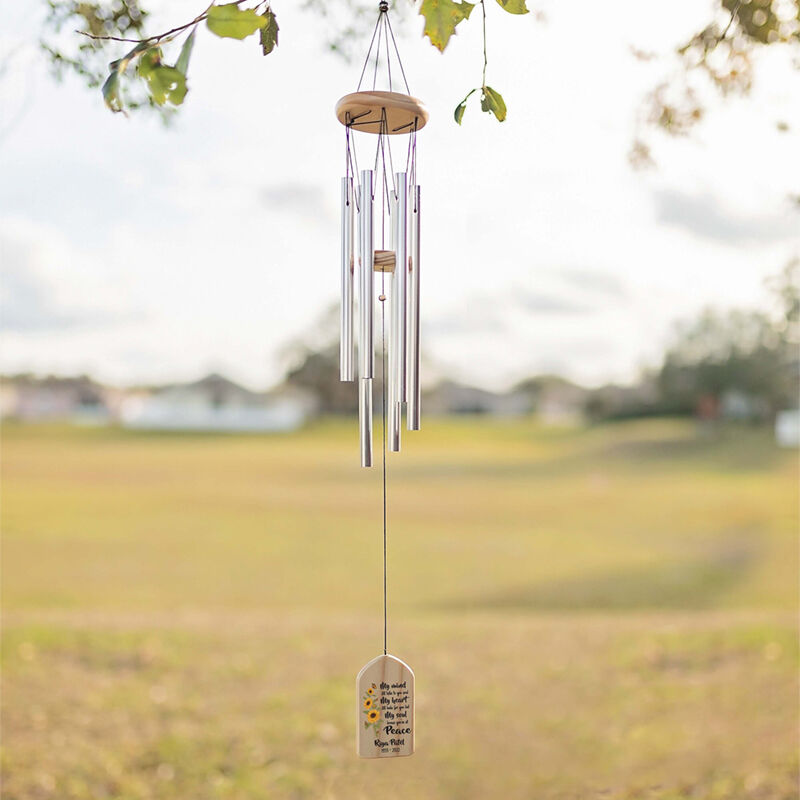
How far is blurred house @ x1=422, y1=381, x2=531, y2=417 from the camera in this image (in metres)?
5.21

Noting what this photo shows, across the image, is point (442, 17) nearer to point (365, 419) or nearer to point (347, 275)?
point (347, 275)

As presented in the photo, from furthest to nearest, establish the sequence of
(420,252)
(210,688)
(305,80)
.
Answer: (305,80)
(210,688)
(420,252)

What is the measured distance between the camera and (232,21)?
1.06 meters

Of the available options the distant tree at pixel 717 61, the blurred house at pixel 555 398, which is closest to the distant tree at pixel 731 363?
the blurred house at pixel 555 398

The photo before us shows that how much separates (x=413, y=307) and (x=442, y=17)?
49 cm

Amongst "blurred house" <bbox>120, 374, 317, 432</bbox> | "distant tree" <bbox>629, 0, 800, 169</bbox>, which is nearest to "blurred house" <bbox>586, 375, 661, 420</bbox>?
"blurred house" <bbox>120, 374, 317, 432</bbox>

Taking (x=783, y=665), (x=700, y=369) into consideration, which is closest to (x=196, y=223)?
(x=700, y=369)

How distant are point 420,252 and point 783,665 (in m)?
3.40

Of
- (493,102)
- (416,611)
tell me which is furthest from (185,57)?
(416,611)

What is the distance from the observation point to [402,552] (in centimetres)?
507

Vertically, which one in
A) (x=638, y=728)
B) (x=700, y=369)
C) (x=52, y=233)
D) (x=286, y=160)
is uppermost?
(x=286, y=160)

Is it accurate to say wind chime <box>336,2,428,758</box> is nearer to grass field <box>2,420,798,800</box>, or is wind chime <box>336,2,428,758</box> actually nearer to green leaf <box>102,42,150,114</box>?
green leaf <box>102,42,150,114</box>

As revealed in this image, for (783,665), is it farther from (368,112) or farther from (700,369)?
(368,112)

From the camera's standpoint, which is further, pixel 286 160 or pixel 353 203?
pixel 286 160
